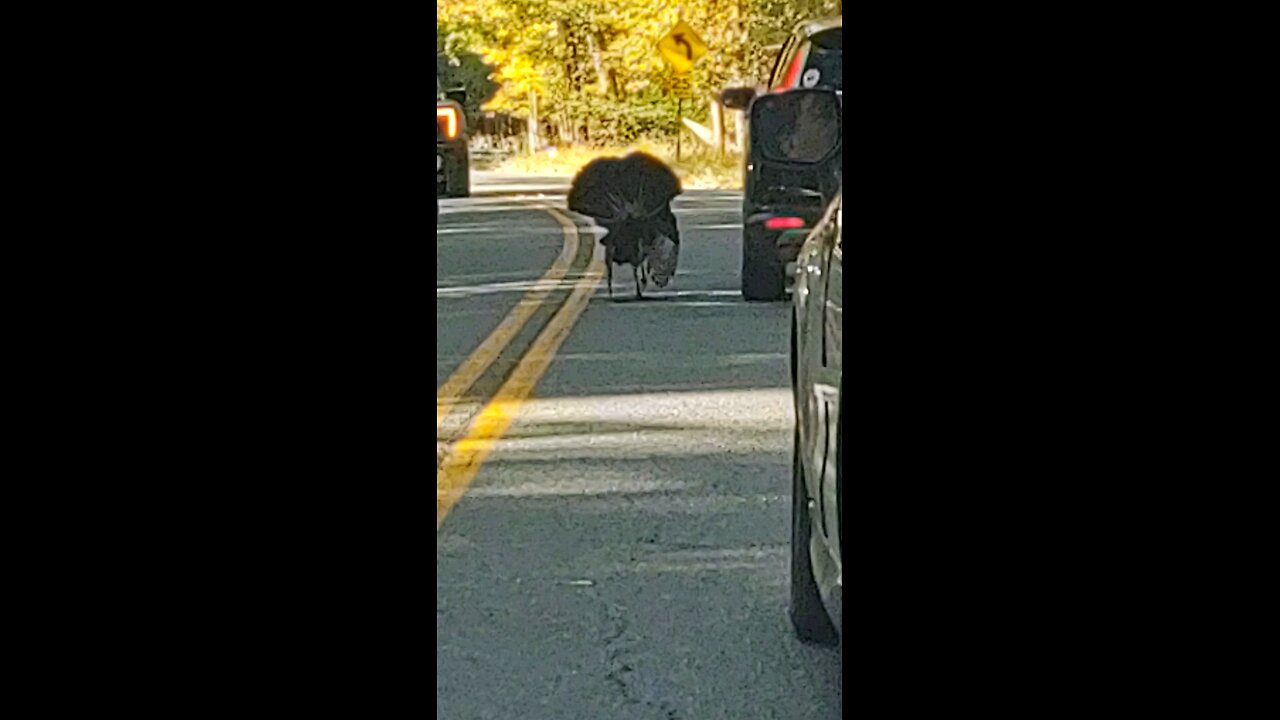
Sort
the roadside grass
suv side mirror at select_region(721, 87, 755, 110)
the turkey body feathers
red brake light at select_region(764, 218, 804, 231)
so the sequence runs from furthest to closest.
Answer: the turkey body feathers
the roadside grass
red brake light at select_region(764, 218, 804, 231)
suv side mirror at select_region(721, 87, 755, 110)

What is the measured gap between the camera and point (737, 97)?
418 inches

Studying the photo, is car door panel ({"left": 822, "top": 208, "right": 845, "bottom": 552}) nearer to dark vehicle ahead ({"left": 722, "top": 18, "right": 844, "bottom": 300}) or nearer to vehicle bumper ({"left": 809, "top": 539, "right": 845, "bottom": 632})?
vehicle bumper ({"left": 809, "top": 539, "right": 845, "bottom": 632})

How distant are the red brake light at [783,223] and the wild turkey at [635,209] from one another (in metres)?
1.03

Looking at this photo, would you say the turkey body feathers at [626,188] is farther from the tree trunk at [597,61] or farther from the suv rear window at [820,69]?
the tree trunk at [597,61]

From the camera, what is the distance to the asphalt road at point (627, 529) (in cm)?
504

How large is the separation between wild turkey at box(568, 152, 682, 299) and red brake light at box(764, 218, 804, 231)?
103 centimetres

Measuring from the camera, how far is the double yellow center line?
821 cm

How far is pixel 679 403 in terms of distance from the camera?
9969 millimetres

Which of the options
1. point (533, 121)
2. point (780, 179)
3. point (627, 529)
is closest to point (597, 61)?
point (627, 529)

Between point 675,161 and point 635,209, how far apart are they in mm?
426

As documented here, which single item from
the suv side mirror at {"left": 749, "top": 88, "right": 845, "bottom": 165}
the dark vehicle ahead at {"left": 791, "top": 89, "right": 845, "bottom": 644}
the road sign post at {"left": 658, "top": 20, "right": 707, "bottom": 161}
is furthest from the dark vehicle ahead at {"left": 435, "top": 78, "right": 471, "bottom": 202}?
the suv side mirror at {"left": 749, "top": 88, "right": 845, "bottom": 165}

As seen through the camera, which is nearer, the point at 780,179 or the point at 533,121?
the point at 780,179

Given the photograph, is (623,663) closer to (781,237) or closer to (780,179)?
(780,179)
